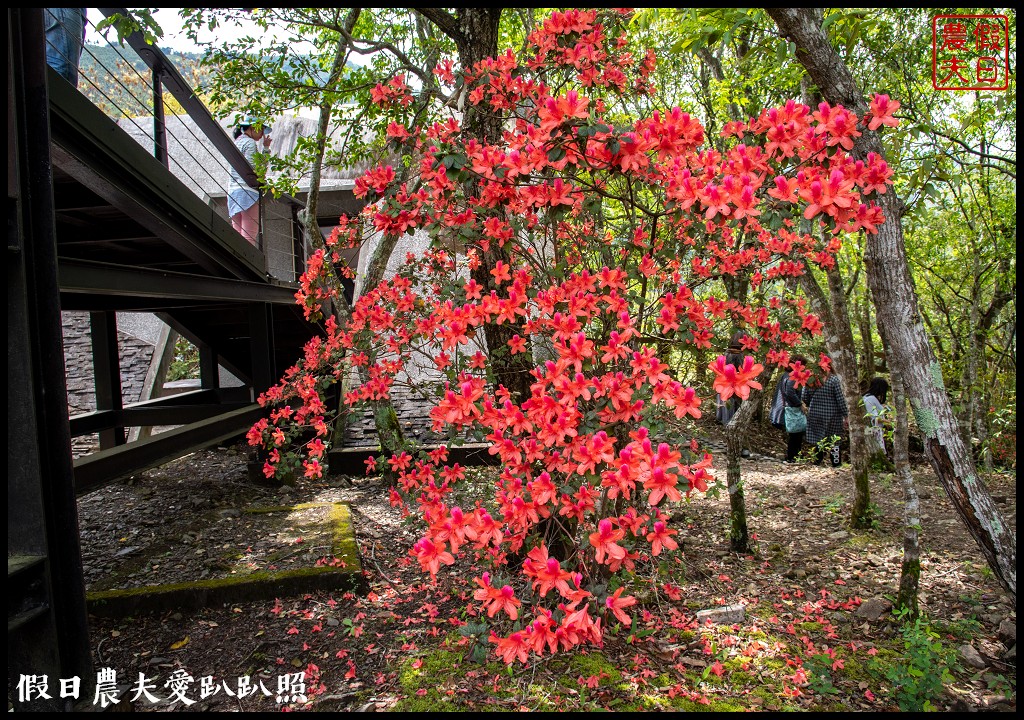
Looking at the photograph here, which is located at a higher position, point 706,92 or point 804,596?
point 706,92

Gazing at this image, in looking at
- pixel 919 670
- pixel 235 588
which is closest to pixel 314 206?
pixel 235 588

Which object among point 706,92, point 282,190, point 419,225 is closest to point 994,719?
point 419,225

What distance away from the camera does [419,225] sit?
296 centimetres

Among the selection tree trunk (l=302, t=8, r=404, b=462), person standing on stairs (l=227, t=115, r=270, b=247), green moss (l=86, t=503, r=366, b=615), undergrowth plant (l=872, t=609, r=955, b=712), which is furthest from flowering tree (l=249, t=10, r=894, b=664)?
person standing on stairs (l=227, t=115, r=270, b=247)

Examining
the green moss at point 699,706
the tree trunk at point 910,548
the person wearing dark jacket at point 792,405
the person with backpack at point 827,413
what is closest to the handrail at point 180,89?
the green moss at point 699,706

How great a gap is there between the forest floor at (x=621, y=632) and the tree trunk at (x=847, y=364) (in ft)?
0.78

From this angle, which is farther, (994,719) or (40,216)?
(40,216)

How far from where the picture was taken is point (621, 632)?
131 inches

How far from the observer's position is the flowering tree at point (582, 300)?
82.1 inches

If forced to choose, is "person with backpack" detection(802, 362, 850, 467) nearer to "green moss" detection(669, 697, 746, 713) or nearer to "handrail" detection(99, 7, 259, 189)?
"green moss" detection(669, 697, 746, 713)

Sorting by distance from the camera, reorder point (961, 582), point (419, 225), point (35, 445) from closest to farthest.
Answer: point (35, 445) → point (419, 225) → point (961, 582)

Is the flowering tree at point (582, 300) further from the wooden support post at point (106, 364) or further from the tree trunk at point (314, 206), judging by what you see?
the wooden support post at point (106, 364)

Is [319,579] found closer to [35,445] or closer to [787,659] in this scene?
[35,445]

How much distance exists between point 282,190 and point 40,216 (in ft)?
11.6
